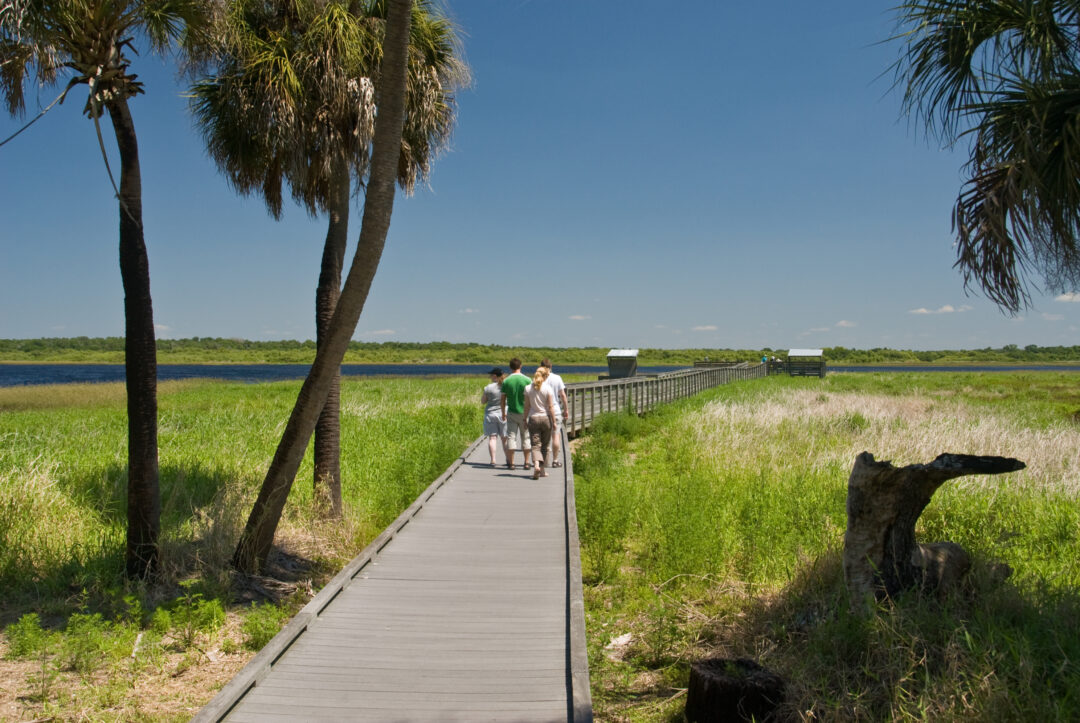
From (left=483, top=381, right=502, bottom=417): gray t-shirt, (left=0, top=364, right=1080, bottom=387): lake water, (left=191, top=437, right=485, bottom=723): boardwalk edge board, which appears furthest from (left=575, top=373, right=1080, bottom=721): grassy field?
(left=0, top=364, right=1080, bottom=387): lake water

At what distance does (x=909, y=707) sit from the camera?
13.5ft

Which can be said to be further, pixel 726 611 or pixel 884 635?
pixel 726 611

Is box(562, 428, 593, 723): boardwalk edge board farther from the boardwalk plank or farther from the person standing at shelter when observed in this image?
the person standing at shelter

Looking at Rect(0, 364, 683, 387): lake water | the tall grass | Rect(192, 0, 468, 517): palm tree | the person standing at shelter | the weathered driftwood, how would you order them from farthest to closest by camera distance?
Rect(0, 364, 683, 387): lake water, the person standing at shelter, Rect(192, 0, 468, 517): palm tree, the tall grass, the weathered driftwood

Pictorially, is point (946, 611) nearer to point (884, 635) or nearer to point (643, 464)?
point (884, 635)

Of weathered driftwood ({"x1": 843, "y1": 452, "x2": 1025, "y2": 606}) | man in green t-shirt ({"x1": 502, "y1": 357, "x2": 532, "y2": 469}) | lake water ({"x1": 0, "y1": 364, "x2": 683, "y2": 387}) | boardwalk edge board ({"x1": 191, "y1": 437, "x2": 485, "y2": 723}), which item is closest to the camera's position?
boardwalk edge board ({"x1": 191, "y1": 437, "x2": 485, "y2": 723})

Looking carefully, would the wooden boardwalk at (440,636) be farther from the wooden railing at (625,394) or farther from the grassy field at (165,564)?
the wooden railing at (625,394)

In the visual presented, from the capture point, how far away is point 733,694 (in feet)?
14.2

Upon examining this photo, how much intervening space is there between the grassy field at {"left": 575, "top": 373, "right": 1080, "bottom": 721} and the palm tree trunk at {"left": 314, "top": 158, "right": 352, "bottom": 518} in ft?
11.7

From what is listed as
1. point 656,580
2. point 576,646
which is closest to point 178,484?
point 656,580

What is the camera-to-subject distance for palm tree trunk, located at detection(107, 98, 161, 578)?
6840mm

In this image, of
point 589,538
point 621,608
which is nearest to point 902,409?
point 589,538

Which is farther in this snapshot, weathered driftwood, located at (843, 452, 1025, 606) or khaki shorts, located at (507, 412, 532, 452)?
khaki shorts, located at (507, 412, 532, 452)

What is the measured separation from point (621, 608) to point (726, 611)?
47.2 inches
